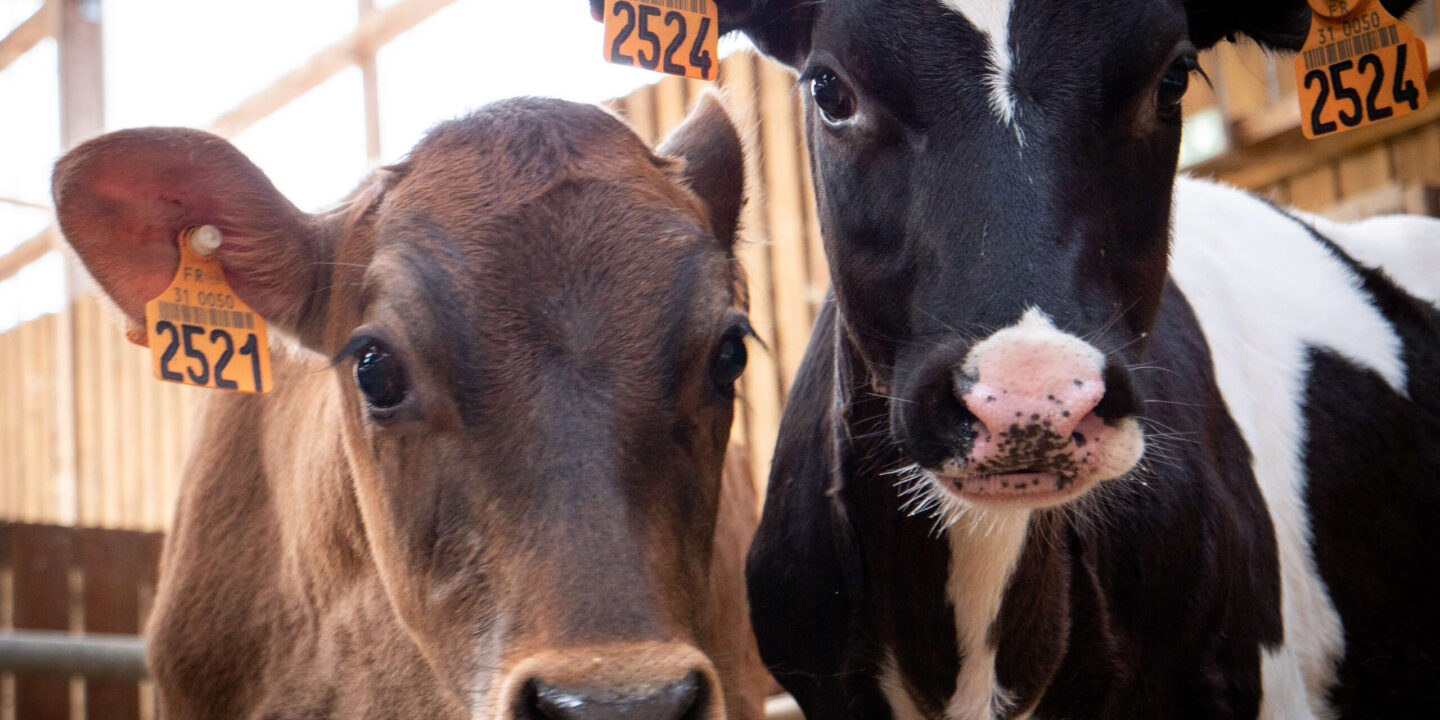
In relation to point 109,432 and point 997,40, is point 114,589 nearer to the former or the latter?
point 997,40

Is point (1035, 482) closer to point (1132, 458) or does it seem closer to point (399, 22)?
point (1132, 458)

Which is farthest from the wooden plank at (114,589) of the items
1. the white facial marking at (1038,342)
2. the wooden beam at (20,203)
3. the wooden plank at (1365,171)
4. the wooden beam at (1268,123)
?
the wooden beam at (20,203)

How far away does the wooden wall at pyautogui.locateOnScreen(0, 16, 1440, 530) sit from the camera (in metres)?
5.70

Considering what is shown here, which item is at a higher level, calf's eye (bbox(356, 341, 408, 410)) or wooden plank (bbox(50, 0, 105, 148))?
wooden plank (bbox(50, 0, 105, 148))

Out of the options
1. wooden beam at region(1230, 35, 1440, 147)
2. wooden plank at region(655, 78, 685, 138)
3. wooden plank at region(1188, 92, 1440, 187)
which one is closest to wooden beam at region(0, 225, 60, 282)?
wooden plank at region(655, 78, 685, 138)

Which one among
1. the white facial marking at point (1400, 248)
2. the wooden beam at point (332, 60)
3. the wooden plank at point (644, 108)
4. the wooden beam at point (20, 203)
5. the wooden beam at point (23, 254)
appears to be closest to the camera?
the white facial marking at point (1400, 248)

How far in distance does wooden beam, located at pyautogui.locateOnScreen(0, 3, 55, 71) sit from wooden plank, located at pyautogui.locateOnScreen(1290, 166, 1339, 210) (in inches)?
404

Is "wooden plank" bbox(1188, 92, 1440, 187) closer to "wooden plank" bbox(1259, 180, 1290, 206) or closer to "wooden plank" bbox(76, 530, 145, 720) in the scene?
"wooden plank" bbox(1259, 180, 1290, 206)

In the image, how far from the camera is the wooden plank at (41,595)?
5.20 m

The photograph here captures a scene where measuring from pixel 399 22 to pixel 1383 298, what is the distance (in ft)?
21.9

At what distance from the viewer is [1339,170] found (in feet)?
20.5

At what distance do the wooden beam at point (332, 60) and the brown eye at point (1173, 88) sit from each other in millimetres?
6725

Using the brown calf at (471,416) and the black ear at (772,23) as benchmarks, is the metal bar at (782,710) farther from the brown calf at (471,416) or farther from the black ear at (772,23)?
the black ear at (772,23)

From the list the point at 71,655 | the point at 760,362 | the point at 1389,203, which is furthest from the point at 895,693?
the point at 760,362
